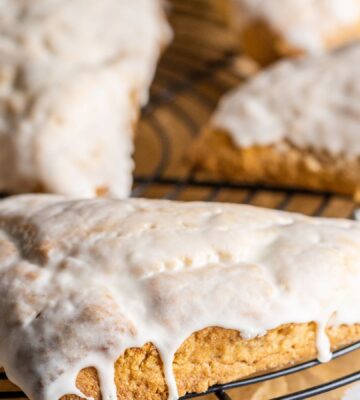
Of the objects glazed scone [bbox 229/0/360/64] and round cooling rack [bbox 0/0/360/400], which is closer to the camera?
round cooling rack [bbox 0/0/360/400]

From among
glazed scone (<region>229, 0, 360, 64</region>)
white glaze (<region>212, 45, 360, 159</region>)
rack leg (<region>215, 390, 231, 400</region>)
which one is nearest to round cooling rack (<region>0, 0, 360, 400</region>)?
rack leg (<region>215, 390, 231, 400</region>)

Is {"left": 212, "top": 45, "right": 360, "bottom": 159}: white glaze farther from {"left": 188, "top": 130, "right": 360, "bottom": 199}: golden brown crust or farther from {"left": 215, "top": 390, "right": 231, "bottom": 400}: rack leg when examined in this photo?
{"left": 215, "top": 390, "right": 231, "bottom": 400}: rack leg

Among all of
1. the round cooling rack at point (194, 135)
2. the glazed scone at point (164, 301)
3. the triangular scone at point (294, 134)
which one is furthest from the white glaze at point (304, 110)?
the glazed scone at point (164, 301)

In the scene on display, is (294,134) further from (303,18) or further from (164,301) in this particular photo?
(164,301)

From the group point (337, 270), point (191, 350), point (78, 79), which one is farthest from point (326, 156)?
point (191, 350)

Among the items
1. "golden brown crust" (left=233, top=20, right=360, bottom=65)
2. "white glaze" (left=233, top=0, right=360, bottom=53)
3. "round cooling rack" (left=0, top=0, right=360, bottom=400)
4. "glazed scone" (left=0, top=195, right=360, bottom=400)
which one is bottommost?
"round cooling rack" (left=0, top=0, right=360, bottom=400)

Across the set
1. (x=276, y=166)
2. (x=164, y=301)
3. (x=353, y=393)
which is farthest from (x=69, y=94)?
(x=353, y=393)
